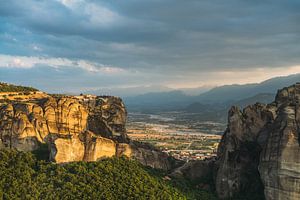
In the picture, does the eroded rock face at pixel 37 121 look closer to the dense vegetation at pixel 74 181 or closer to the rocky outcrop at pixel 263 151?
the dense vegetation at pixel 74 181

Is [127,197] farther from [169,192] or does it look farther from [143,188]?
[169,192]

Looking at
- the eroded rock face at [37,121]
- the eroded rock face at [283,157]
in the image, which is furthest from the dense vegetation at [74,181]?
the eroded rock face at [283,157]

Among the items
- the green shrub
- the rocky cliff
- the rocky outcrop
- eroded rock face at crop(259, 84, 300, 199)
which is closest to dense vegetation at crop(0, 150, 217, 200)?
the green shrub

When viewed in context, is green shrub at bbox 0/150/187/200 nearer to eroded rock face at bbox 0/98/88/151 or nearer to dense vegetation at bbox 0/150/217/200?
dense vegetation at bbox 0/150/217/200

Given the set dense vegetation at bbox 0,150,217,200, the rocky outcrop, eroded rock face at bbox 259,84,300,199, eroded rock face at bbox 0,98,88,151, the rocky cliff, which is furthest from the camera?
eroded rock face at bbox 0,98,88,151

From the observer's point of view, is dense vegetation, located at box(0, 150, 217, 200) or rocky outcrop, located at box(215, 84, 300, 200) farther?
rocky outcrop, located at box(215, 84, 300, 200)

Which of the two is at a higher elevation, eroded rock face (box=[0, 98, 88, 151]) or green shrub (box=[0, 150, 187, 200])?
eroded rock face (box=[0, 98, 88, 151])

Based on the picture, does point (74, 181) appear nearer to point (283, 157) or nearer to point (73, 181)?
point (73, 181)
